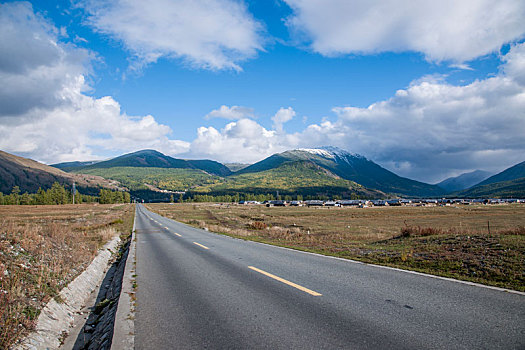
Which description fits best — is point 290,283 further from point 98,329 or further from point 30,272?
point 30,272

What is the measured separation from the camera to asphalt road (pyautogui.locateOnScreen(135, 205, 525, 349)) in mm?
4734

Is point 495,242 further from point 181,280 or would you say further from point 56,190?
point 56,190

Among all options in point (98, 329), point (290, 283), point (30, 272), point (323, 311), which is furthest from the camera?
point (30, 272)

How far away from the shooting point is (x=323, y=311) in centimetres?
600

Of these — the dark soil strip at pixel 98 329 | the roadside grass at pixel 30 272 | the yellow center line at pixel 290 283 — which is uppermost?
the roadside grass at pixel 30 272

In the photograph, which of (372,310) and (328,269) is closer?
(372,310)

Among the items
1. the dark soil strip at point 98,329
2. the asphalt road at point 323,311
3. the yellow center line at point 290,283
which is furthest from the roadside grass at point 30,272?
the yellow center line at point 290,283

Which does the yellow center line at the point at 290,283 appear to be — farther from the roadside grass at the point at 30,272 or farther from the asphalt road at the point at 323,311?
the roadside grass at the point at 30,272

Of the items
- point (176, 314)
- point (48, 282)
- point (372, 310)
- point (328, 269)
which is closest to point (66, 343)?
point (176, 314)

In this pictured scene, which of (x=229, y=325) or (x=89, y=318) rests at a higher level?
(x=229, y=325)

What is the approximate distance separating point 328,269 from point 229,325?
5376 millimetres

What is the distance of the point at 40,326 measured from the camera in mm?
6180

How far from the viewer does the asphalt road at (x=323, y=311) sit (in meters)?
4.73

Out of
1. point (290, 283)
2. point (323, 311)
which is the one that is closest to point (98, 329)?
point (290, 283)
